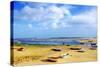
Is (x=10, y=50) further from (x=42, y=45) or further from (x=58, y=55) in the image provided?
(x=58, y=55)

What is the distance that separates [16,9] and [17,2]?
8cm

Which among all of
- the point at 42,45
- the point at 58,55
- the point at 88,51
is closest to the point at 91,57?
the point at 88,51

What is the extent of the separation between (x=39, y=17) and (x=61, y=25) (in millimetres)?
298

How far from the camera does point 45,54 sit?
96.2 inches

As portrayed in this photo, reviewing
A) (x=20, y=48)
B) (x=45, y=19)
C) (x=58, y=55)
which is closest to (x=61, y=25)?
(x=45, y=19)

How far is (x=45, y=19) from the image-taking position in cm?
246

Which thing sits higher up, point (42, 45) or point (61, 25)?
point (61, 25)

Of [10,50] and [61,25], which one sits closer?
[10,50]

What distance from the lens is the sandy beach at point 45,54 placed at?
2.33 metres

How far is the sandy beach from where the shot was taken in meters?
2.33
